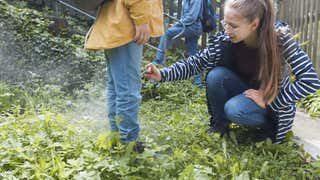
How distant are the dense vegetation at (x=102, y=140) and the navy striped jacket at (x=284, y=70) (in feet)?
0.65

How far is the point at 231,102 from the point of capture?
2.72 m

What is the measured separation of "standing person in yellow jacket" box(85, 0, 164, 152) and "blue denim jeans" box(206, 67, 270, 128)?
2.12 ft

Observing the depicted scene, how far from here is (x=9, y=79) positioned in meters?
4.36

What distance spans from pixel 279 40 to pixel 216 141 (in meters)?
0.71

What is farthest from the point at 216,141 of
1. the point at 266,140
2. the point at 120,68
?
the point at 120,68

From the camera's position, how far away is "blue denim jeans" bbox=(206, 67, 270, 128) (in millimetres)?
2693

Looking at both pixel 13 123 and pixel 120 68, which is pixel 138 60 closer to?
pixel 120 68

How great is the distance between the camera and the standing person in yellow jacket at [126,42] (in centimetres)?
217

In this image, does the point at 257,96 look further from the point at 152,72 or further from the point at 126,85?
the point at 126,85

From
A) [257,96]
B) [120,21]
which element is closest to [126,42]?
[120,21]

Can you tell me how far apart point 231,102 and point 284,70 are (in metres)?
0.36

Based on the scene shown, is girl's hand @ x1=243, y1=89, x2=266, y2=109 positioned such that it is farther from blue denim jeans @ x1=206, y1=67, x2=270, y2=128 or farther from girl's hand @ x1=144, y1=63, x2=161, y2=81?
girl's hand @ x1=144, y1=63, x2=161, y2=81

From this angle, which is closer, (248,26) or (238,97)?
(248,26)

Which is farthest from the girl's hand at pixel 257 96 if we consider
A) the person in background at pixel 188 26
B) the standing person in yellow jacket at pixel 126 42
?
the person in background at pixel 188 26
